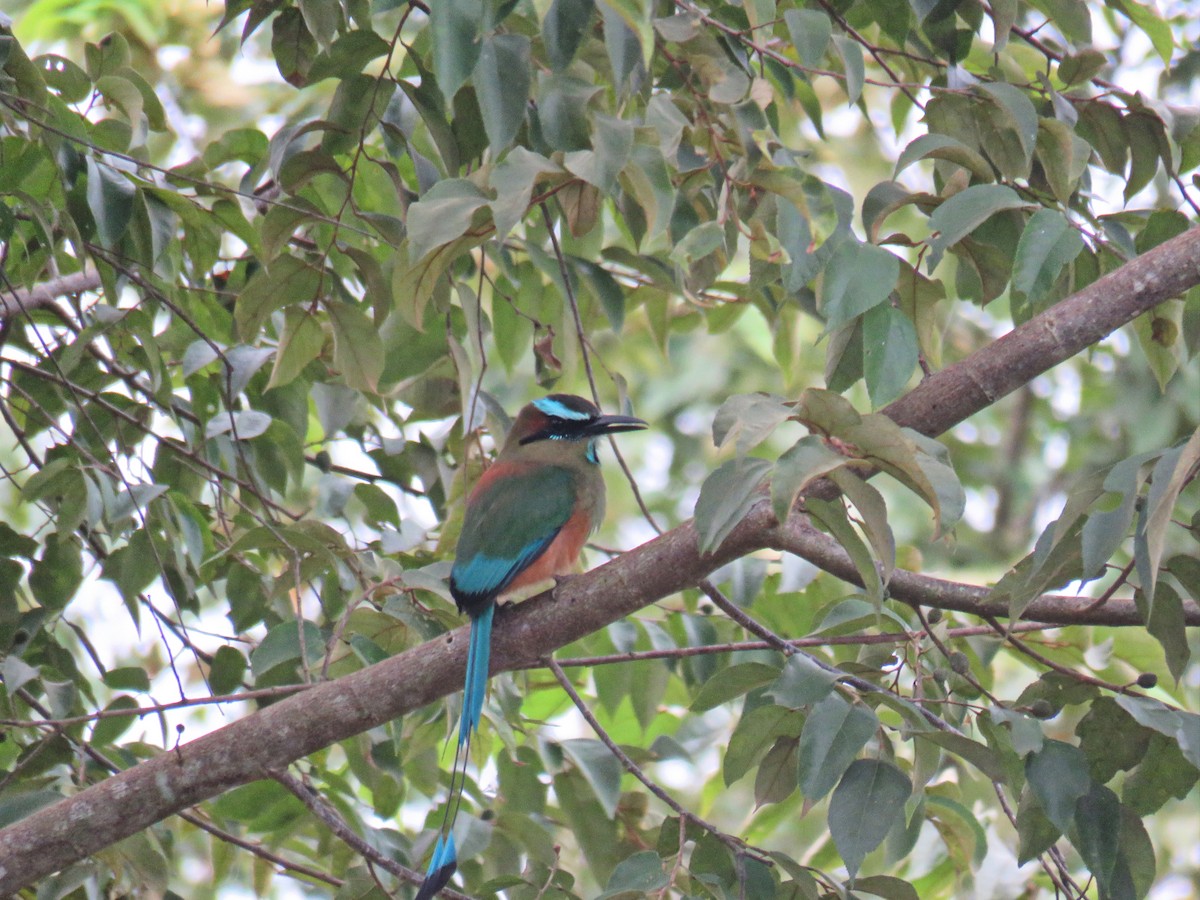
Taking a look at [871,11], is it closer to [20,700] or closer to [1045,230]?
[1045,230]

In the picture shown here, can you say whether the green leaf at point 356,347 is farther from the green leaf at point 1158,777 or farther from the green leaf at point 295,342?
the green leaf at point 1158,777

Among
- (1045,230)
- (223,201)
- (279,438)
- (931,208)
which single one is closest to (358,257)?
(223,201)

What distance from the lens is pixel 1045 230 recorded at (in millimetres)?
1923

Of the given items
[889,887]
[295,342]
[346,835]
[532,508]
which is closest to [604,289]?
[295,342]

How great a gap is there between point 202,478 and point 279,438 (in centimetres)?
19

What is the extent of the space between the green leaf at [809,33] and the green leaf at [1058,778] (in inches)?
42.2

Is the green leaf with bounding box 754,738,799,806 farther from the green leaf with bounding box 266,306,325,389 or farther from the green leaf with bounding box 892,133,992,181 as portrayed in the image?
the green leaf with bounding box 266,306,325,389

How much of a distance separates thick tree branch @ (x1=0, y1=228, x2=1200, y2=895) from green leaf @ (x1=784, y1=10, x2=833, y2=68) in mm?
526

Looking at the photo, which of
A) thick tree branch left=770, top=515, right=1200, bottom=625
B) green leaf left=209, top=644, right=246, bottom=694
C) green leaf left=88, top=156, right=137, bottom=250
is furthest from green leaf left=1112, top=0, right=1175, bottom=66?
green leaf left=209, top=644, right=246, bottom=694

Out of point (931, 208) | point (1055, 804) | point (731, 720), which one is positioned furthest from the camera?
point (731, 720)

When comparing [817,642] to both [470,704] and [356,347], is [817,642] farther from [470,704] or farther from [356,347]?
[356,347]

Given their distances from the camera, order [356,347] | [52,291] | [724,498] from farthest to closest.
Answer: [52,291] < [356,347] < [724,498]

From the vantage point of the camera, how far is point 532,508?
315 centimetres

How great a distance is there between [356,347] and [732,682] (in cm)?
98
